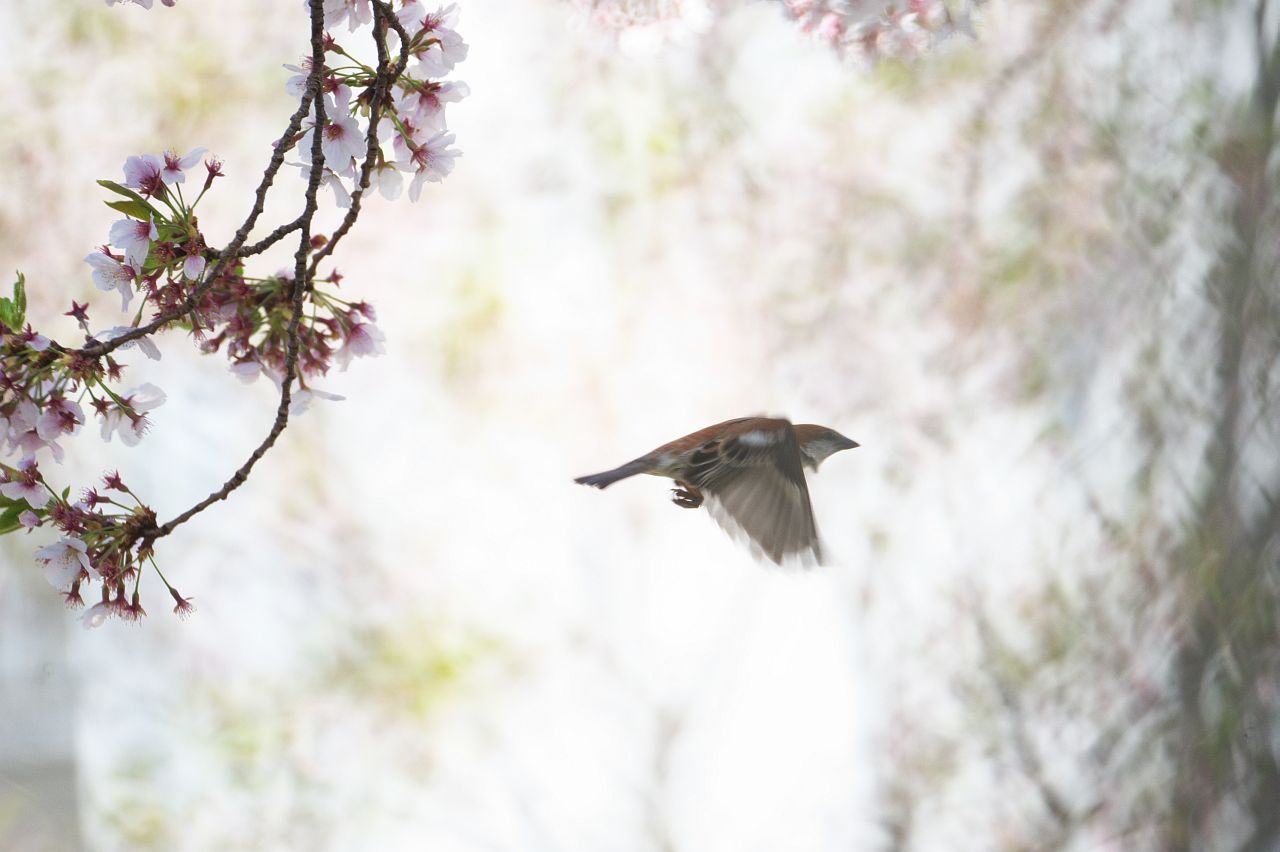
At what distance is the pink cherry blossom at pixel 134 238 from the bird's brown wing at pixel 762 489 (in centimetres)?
28

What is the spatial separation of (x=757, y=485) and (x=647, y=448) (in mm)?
1324

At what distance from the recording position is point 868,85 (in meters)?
1.87

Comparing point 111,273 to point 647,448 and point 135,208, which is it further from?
point 647,448

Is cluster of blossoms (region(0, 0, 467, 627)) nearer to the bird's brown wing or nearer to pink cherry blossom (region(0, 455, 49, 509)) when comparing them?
pink cherry blossom (region(0, 455, 49, 509))

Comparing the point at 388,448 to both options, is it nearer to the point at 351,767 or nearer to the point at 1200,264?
the point at 351,767

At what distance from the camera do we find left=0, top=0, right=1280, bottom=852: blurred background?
5.92 ft

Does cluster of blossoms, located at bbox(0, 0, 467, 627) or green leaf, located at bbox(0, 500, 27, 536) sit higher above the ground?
cluster of blossoms, located at bbox(0, 0, 467, 627)

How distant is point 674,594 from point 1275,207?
1102mm

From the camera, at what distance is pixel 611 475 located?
1.76 feet

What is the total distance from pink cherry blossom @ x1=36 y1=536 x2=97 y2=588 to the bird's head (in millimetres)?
401

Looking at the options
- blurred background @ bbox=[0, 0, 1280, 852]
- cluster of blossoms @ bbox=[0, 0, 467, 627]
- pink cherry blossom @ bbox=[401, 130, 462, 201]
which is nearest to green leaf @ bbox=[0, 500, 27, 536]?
cluster of blossoms @ bbox=[0, 0, 467, 627]

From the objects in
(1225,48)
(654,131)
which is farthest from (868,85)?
(1225,48)

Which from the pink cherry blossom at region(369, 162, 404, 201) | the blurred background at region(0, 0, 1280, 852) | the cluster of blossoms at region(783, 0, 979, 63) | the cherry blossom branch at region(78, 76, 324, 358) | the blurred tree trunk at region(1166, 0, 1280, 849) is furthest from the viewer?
the blurred background at region(0, 0, 1280, 852)

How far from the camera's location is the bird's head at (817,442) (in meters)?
0.69
